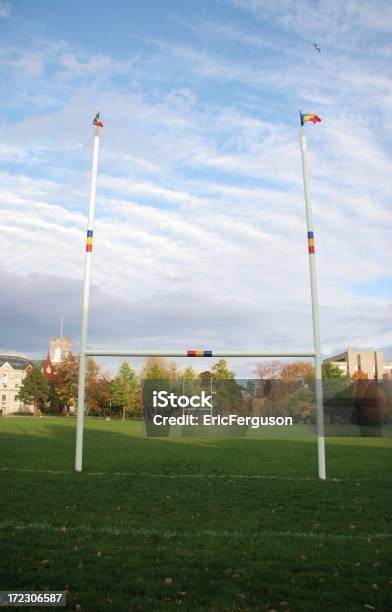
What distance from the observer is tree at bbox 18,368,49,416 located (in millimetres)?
66750

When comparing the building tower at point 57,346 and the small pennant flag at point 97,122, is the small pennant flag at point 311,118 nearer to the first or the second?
the small pennant flag at point 97,122

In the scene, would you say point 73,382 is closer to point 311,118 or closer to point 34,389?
point 34,389

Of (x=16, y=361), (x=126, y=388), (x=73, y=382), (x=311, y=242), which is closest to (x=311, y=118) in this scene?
(x=311, y=242)

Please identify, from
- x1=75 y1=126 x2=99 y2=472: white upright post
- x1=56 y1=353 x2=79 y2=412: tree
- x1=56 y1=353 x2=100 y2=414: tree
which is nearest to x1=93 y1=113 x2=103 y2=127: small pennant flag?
x1=75 y1=126 x2=99 y2=472: white upright post

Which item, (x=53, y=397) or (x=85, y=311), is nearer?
(x=85, y=311)

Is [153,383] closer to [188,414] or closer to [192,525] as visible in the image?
[188,414]

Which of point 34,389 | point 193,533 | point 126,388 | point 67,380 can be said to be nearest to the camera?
point 193,533

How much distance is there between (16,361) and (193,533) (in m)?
89.6

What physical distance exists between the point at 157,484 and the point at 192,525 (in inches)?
116

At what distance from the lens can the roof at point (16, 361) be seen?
3425 inches

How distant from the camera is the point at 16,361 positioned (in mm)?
90000

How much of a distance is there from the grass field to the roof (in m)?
80.8

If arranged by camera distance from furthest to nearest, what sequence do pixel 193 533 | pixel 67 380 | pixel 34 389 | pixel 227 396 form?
pixel 34 389, pixel 67 380, pixel 227 396, pixel 193 533

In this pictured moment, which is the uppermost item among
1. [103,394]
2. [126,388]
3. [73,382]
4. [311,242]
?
[311,242]
